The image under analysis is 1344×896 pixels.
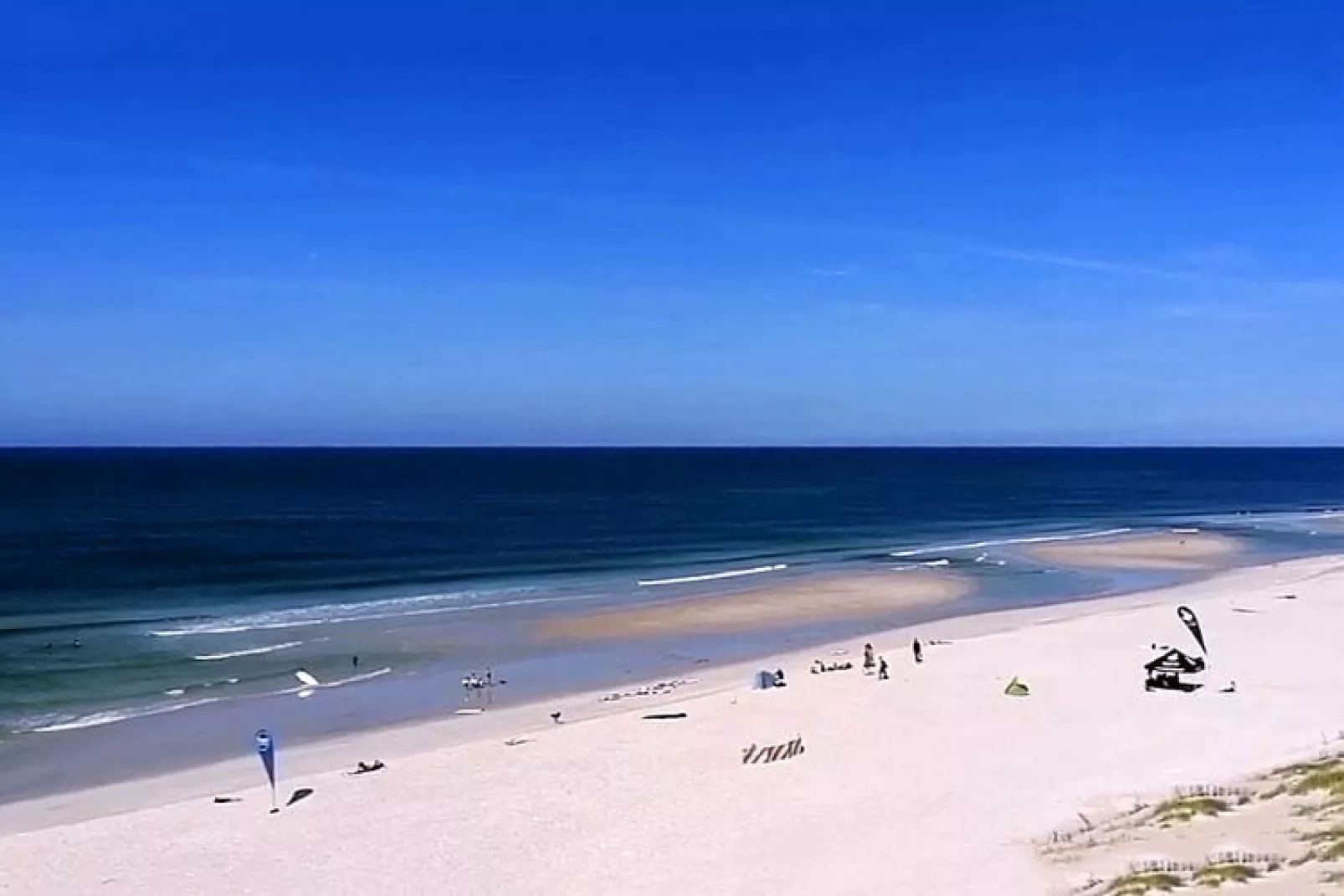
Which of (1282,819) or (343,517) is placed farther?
(343,517)

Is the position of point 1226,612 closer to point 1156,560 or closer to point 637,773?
point 1156,560

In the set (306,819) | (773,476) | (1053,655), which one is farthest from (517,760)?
(773,476)

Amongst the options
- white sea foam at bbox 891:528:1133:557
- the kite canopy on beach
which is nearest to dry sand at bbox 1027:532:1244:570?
white sea foam at bbox 891:528:1133:557

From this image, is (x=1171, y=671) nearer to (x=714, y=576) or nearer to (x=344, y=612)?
(x=344, y=612)

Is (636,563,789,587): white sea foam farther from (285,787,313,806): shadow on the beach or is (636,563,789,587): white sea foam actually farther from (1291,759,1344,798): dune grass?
(1291,759,1344,798): dune grass

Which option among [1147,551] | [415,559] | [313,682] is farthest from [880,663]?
[1147,551]

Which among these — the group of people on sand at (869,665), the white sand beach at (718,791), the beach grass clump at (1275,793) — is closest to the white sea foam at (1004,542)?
the group of people on sand at (869,665)

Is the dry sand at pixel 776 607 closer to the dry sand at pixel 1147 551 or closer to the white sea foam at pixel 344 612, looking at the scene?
the white sea foam at pixel 344 612
